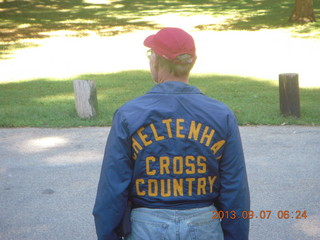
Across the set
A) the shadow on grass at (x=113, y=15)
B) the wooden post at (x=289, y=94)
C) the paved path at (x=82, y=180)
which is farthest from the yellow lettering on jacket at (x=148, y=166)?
the shadow on grass at (x=113, y=15)

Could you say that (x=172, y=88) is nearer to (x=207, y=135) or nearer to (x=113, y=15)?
(x=207, y=135)

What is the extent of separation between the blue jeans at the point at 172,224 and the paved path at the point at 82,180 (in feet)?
6.93

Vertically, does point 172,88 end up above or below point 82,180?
above

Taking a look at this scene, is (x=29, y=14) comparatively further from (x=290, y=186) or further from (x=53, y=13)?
(x=290, y=186)

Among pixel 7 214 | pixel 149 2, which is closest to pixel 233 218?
pixel 7 214

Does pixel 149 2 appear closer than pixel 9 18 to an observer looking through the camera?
No

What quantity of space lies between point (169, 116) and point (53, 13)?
91.7 ft

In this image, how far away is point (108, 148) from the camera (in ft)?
8.07

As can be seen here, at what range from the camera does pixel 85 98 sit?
866 centimetres

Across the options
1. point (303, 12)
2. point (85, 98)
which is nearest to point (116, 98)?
point (85, 98)

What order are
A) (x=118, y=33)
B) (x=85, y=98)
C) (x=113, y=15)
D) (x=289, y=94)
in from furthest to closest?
(x=113, y=15)
(x=118, y=33)
(x=85, y=98)
(x=289, y=94)

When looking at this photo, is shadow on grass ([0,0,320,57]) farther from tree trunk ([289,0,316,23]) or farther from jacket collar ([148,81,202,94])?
jacket collar ([148,81,202,94])

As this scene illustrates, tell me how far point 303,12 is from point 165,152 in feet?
69.6

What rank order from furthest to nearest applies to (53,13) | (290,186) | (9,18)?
(53,13) → (9,18) → (290,186)
